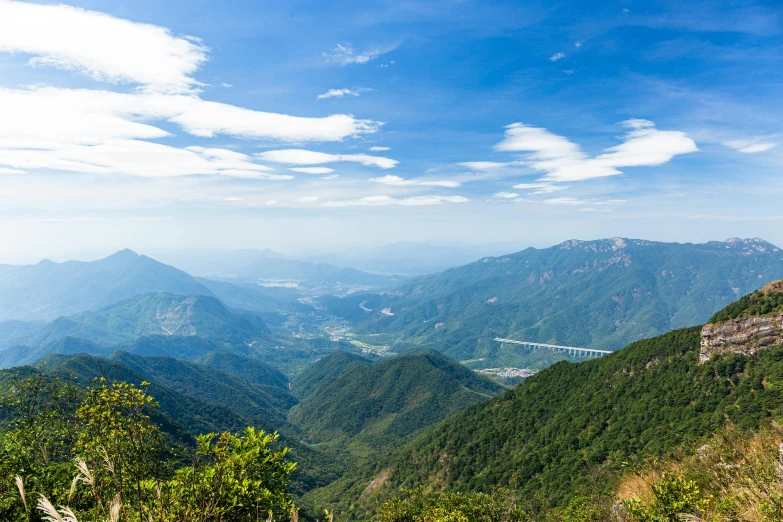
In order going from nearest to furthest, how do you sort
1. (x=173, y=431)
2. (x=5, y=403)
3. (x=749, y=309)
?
(x=5, y=403)
(x=749, y=309)
(x=173, y=431)

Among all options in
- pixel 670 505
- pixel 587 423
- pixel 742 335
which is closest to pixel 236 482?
pixel 670 505

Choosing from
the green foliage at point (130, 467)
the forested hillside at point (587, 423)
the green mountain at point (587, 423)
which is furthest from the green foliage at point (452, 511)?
the green foliage at point (130, 467)

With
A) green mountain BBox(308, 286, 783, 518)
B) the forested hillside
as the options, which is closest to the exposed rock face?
green mountain BBox(308, 286, 783, 518)

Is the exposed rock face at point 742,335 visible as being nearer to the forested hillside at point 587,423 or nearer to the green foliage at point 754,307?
the green foliage at point 754,307

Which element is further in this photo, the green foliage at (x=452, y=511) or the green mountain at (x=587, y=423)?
the green mountain at (x=587, y=423)

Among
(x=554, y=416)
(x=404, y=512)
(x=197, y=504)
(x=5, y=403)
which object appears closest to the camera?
(x=197, y=504)

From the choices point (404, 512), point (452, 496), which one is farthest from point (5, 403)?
point (452, 496)

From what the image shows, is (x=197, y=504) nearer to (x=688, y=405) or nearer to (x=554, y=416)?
(x=688, y=405)

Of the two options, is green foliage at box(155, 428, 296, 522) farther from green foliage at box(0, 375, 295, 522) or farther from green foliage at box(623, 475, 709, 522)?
green foliage at box(623, 475, 709, 522)
